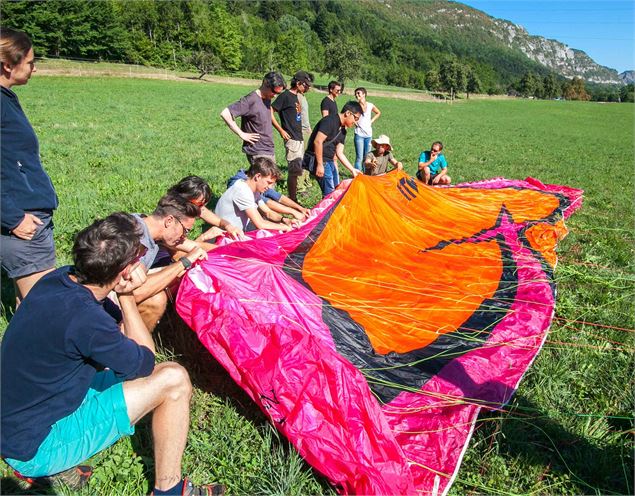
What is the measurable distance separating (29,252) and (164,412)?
62.4 inches

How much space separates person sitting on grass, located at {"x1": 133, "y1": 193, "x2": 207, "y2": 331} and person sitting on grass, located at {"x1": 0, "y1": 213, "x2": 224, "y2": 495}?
720 millimetres

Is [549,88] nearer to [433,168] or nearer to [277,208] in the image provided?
[433,168]

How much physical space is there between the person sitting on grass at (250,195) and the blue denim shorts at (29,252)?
6.39ft

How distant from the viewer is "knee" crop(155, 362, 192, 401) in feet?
7.41

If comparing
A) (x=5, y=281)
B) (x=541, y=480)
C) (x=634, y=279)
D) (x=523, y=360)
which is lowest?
(x=5, y=281)

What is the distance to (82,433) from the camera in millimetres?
2166

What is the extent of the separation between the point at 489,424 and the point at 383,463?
955 millimetres

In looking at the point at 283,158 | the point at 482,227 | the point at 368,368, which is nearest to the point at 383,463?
the point at 368,368

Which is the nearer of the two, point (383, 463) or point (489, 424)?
point (383, 463)

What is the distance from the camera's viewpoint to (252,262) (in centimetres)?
344

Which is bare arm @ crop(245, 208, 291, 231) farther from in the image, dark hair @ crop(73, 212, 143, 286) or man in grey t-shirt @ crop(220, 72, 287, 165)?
dark hair @ crop(73, 212, 143, 286)

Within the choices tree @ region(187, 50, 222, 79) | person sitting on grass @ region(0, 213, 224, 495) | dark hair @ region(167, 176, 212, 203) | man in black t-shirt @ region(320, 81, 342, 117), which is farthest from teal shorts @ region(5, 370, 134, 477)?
tree @ region(187, 50, 222, 79)

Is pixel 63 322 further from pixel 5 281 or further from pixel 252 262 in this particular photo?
pixel 5 281

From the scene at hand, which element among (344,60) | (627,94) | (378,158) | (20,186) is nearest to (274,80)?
(378,158)
